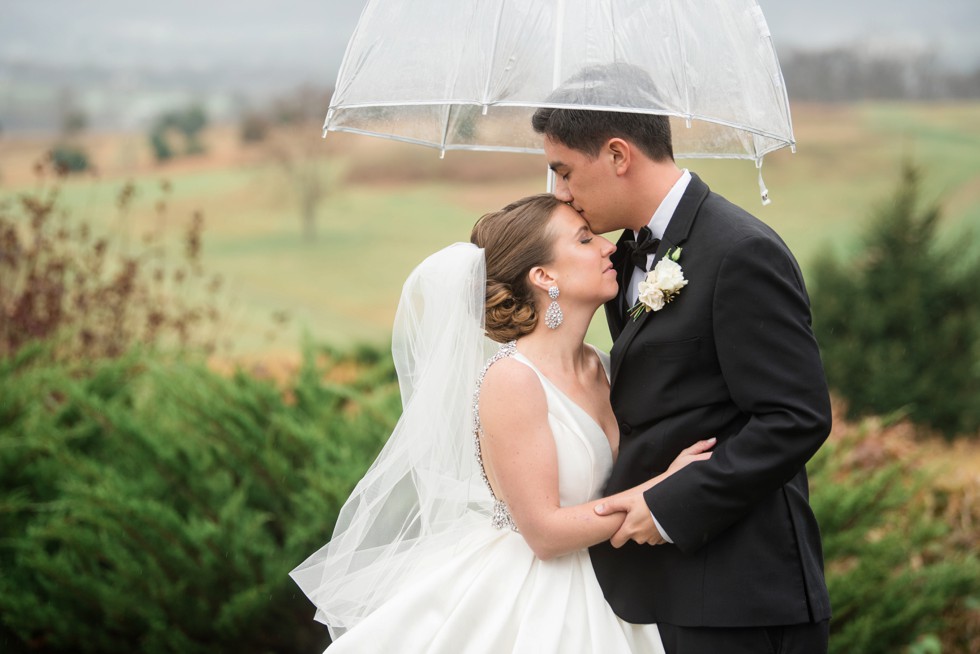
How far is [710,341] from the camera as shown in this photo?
7.34ft

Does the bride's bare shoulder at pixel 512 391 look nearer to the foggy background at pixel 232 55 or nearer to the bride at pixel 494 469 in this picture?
the bride at pixel 494 469

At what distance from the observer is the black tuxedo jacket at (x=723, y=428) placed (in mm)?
2129

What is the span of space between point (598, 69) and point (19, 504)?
337 cm

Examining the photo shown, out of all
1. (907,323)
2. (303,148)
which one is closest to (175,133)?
(303,148)

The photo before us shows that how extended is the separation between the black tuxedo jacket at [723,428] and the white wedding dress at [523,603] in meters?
0.07

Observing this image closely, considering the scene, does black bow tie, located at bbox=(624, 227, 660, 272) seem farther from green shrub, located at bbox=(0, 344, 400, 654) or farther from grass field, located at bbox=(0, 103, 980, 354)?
grass field, located at bbox=(0, 103, 980, 354)

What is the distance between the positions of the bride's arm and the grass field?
7.30 metres

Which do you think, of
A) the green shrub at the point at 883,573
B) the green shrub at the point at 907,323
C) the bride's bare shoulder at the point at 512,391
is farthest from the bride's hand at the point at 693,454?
the green shrub at the point at 907,323

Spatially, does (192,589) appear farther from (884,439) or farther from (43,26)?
(43,26)

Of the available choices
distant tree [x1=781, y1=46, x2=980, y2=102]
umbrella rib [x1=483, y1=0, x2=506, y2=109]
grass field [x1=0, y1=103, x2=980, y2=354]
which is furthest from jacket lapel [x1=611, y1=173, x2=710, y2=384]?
distant tree [x1=781, y1=46, x2=980, y2=102]

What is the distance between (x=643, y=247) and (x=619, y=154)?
0.80 feet

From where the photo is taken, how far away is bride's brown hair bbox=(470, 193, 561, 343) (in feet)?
8.39

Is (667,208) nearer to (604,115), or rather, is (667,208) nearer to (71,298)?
(604,115)

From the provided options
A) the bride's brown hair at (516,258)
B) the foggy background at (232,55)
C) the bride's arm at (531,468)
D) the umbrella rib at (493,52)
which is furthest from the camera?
the foggy background at (232,55)
